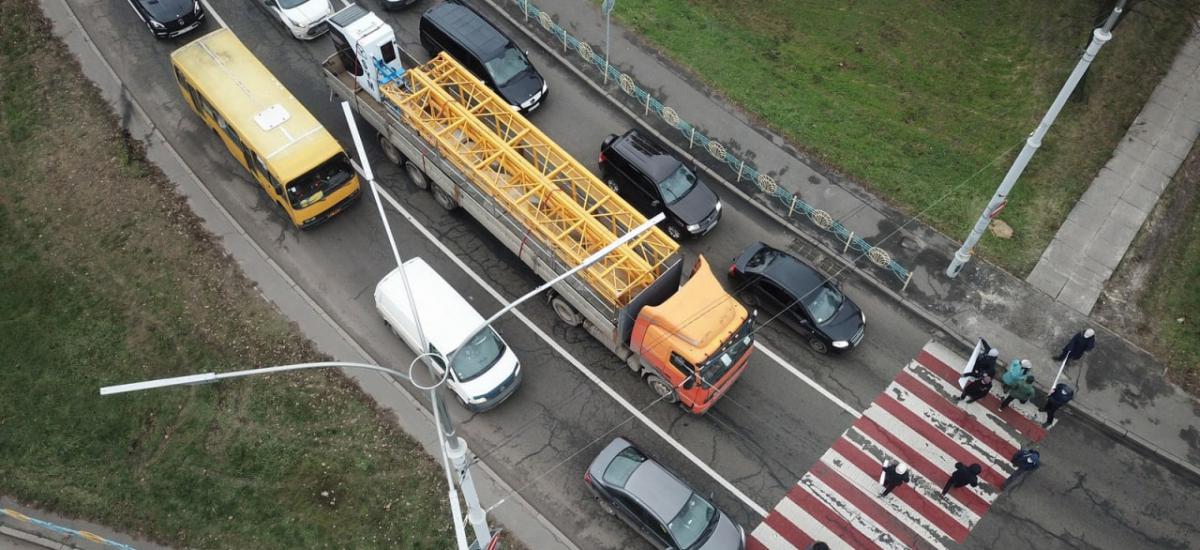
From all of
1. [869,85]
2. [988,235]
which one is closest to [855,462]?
[988,235]

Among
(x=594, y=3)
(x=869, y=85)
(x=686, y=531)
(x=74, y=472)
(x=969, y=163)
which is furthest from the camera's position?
(x=594, y=3)

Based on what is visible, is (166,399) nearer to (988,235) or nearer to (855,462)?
(855,462)

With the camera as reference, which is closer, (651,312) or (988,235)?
(651,312)

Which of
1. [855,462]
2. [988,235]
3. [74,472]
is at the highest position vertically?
[988,235]

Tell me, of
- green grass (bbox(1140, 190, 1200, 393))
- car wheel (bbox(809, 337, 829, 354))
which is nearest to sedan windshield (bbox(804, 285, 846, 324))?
car wheel (bbox(809, 337, 829, 354))

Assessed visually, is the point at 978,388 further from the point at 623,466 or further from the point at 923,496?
the point at 623,466

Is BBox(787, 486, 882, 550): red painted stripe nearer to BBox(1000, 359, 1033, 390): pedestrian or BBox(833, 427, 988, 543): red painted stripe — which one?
BBox(833, 427, 988, 543): red painted stripe
